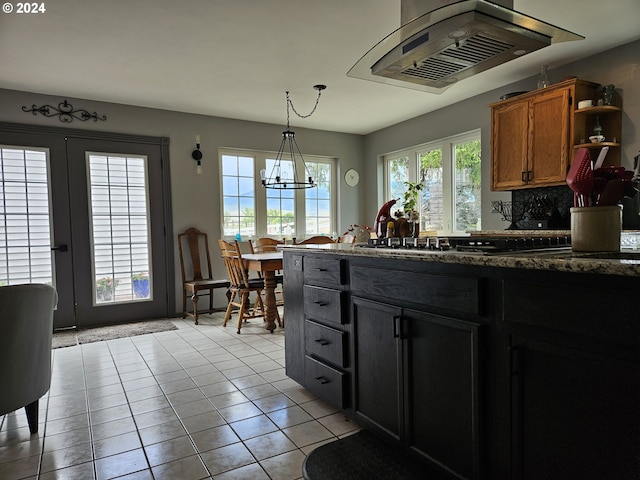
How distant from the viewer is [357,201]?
6465mm

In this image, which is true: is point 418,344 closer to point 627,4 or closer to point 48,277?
point 627,4

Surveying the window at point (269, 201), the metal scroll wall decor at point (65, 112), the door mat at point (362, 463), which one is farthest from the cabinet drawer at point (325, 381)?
the metal scroll wall decor at point (65, 112)

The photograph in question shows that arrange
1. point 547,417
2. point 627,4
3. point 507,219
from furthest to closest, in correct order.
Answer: point 507,219 < point 627,4 < point 547,417

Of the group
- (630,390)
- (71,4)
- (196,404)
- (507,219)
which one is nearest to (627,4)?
(507,219)

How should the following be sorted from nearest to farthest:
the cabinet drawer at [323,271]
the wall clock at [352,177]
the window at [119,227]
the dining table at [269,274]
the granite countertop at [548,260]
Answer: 1. the granite countertop at [548,260]
2. the cabinet drawer at [323,271]
3. the dining table at [269,274]
4. the window at [119,227]
5. the wall clock at [352,177]

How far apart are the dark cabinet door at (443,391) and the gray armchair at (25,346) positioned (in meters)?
1.79

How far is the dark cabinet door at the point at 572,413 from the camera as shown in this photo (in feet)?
3.23

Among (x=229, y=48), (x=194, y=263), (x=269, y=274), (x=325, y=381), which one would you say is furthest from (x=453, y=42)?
(x=194, y=263)

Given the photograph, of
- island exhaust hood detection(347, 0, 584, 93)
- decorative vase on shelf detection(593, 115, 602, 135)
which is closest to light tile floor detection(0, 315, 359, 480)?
island exhaust hood detection(347, 0, 584, 93)

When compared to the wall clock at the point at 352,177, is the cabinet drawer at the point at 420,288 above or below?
below

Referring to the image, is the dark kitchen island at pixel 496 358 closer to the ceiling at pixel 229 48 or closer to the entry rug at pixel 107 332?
the ceiling at pixel 229 48

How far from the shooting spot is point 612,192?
1319mm

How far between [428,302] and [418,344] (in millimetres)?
184

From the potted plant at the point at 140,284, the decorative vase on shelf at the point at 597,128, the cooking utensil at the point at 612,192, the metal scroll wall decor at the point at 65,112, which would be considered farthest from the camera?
the potted plant at the point at 140,284
